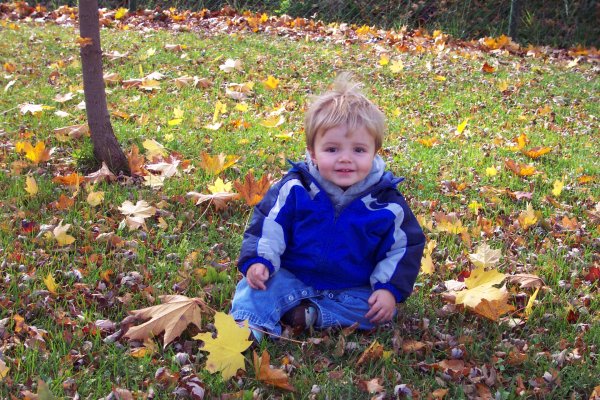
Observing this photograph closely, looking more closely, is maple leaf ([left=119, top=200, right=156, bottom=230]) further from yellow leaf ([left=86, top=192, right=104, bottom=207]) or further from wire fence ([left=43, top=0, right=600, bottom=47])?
wire fence ([left=43, top=0, right=600, bottom=47])

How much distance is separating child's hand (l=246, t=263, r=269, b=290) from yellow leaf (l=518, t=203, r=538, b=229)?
5.39 feet

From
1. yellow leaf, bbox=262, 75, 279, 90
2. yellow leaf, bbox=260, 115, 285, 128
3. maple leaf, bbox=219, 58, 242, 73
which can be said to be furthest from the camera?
maple leaf, bbox=219, 58, 242, 73

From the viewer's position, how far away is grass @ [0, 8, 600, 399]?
2.38 metres

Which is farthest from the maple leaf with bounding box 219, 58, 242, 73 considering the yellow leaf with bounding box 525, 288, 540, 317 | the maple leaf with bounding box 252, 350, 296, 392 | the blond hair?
the maple leaf with bounding box 252, 350, 296, 392

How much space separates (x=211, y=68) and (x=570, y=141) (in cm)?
337

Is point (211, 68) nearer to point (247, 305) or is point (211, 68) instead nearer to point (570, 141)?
point (570, 141)

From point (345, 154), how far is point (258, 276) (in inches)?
22.7

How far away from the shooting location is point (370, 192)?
2730 millimetres

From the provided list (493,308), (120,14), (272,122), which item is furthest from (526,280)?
(120,14)

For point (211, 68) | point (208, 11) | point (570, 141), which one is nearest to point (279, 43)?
point (211, 68)

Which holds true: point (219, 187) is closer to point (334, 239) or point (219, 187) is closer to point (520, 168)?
point (334, 239)

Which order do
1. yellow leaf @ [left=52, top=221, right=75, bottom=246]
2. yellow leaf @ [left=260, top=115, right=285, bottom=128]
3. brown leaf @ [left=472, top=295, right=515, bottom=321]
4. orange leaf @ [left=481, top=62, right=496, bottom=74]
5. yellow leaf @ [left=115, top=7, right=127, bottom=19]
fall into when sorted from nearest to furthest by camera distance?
brown leaf @ [left=472, top=295, right=515, bottom=321]
yellow leaf @ [left=52, top=221, right=75, bottom=246]
yellow leaf @ [left=260, top=115, right=285, bottom=128]
orange leaf @ [left=481, top=62, right=496, bottom=74]
yellow leaf @ [left=115, top=7, right=127, bottom=19]

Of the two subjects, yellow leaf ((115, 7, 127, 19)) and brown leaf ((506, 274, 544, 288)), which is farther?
yellow leaf ((115, 7, 127, 19))

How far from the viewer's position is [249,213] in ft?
11.9
